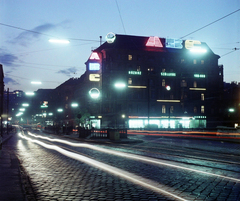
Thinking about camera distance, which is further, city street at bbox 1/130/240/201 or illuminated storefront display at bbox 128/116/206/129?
illuminated storefront display at bbox 128/116/206/129

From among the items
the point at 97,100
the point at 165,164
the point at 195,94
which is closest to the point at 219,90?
the point at 195,94

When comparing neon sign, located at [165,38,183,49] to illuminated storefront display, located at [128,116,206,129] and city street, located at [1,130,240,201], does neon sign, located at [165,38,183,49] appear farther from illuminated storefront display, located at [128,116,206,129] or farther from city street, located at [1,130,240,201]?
city street, located at [1,130,240,201]

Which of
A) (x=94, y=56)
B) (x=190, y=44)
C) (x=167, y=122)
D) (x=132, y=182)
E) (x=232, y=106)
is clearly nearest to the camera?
(x=132, y=182)

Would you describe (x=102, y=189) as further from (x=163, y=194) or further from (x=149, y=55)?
(x=149, y=55)

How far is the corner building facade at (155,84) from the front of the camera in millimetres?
69938

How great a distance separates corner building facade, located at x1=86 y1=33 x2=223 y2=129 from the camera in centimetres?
6994

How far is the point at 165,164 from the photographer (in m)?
12.0

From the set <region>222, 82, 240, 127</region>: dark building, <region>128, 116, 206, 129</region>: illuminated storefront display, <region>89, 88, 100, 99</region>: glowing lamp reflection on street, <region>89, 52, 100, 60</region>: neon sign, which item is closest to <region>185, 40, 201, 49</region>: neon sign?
<region>128, 116, 206, 129</region>: illuminated storefront display

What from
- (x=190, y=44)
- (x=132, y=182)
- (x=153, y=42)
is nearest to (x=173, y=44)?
(x=190, y=44)

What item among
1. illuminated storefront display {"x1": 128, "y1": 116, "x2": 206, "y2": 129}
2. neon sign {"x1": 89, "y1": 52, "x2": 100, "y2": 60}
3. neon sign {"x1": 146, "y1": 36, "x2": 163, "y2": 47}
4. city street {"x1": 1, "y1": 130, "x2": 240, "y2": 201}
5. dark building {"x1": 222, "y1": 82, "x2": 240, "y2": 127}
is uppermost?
neon sign {"x1": 146, "y1": 36, "x2": 163, "y2": 47}

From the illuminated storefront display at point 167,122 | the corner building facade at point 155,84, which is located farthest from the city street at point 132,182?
the illuminated storefront display at point 167,122

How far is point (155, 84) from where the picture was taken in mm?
72562

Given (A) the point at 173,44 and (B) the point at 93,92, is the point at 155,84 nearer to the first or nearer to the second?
(A) the point at 173,44

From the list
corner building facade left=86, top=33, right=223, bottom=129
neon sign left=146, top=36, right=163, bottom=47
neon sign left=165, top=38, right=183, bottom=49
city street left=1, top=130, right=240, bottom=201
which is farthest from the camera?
Result: neon sign left=146, top=36, right=163, bottom=47
